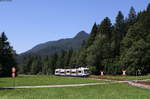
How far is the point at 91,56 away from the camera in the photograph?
98.6 meters

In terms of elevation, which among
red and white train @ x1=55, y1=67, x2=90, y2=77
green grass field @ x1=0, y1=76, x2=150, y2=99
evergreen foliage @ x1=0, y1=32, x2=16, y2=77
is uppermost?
evergreen foliage @ x1=0, y1=32, x2=16, y2=77

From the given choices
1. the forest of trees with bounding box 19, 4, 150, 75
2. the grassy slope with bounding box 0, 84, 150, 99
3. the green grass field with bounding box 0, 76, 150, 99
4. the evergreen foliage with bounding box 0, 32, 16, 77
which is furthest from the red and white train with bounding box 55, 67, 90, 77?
the grassy slope with bounding box 0, 84, 150, 99

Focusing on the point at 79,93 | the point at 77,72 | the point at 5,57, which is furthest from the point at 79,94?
the point at 5,57

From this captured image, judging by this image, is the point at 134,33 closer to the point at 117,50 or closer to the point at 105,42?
the point at 105,42

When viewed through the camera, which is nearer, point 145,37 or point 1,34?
point 145,37

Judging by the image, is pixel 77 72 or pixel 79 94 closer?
pixel 79 94

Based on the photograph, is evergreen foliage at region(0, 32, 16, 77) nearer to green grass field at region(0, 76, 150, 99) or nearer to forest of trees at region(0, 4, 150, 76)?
forest of trees at region(0, 4, 150, 76)

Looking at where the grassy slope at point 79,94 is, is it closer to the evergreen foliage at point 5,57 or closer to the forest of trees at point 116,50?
the forest of trees at point 116,50

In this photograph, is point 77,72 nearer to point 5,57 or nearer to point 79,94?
point 5,57

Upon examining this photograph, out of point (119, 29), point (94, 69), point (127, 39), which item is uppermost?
point (119, 29)

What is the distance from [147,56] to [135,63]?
4.37 m

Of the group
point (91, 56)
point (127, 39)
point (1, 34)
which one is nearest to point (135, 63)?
point (127, 39)

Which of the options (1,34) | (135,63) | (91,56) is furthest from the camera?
(1,34)

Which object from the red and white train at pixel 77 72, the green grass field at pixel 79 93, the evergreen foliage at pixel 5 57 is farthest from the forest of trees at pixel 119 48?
the green grass field at pixel 79 93
